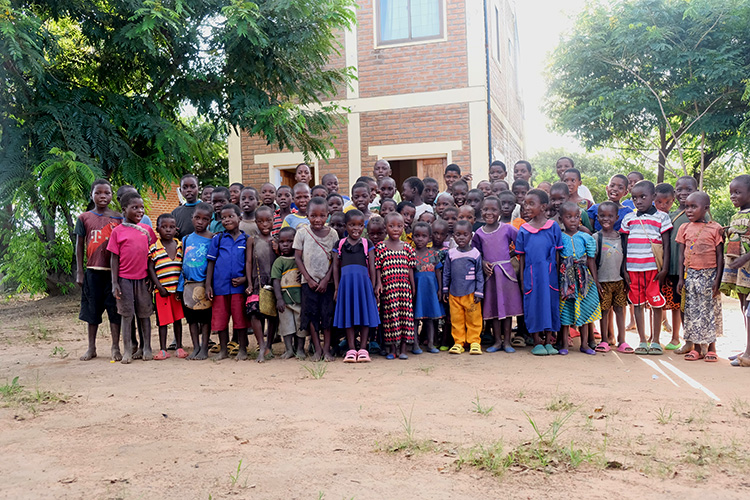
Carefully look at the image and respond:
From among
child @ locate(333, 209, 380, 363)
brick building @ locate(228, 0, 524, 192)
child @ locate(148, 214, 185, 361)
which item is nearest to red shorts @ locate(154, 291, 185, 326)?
child @ locate(148, 214, 185, 361)

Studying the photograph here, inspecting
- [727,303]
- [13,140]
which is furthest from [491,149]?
[13,140]

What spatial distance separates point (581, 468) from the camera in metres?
2.69

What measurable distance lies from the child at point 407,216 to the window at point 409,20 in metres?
5.79

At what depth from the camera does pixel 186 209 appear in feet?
20.2

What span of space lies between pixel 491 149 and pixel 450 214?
5.42 metres

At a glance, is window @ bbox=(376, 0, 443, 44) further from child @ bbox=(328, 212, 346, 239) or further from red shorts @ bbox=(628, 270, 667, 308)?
red shorts @ bbox=(628, 270, 667, 308)

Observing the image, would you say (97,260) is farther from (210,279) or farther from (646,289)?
(646,289)

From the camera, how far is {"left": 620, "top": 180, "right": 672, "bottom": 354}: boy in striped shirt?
211 inches

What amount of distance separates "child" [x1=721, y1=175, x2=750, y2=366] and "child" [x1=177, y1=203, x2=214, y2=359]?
4.56m

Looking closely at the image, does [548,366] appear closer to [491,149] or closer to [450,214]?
[450,214]

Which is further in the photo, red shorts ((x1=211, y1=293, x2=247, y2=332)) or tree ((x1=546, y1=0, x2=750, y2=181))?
tree ((x1=546, y1=0, x2=750, y2=181))

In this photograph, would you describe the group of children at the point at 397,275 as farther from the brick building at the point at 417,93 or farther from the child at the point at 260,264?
the brick building at the point at 417,93

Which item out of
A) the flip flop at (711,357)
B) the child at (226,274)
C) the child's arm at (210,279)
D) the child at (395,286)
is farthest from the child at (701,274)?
the child's arm at (210,279)

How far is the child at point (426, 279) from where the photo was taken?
557 cm
